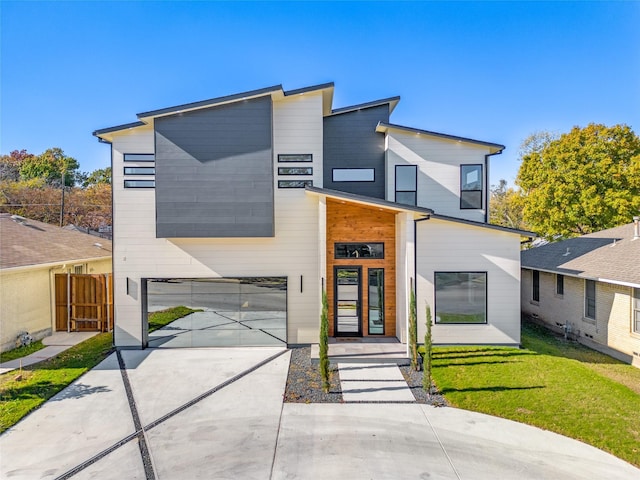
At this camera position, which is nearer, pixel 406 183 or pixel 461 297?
pixel 461 297

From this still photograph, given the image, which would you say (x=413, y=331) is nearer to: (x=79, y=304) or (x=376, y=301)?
(x=376, y=301)

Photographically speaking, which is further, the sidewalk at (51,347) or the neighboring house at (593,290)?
the neighboring house at (593,290)

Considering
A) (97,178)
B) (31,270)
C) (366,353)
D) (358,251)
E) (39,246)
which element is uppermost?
(97,178)

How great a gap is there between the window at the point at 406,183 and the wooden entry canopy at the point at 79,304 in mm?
9943

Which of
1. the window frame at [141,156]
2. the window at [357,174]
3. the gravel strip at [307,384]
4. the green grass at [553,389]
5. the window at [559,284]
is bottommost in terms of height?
the gravel strip at [307,384]

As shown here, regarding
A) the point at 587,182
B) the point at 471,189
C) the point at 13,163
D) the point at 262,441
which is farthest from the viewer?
the point at 13,163

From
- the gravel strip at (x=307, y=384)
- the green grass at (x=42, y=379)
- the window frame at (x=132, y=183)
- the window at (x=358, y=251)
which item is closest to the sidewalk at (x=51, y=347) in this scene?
the green grass at (x=42, y=379)

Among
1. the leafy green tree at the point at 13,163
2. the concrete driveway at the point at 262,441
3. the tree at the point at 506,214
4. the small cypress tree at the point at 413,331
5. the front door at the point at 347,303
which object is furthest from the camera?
the leafy green tree at the point at 13,163

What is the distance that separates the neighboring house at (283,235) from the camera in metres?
9.23

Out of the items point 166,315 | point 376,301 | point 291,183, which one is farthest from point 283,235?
point 166,315

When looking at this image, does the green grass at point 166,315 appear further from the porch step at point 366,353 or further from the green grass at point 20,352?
the porch step at point 366,353

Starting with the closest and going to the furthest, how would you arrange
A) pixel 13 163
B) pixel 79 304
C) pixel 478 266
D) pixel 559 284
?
1. pixel 478 266
2. pixel 79 304
3. pixel 559 284
4. pixel 13 163

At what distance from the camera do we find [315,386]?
722cm

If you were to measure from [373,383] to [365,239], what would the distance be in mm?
4316
